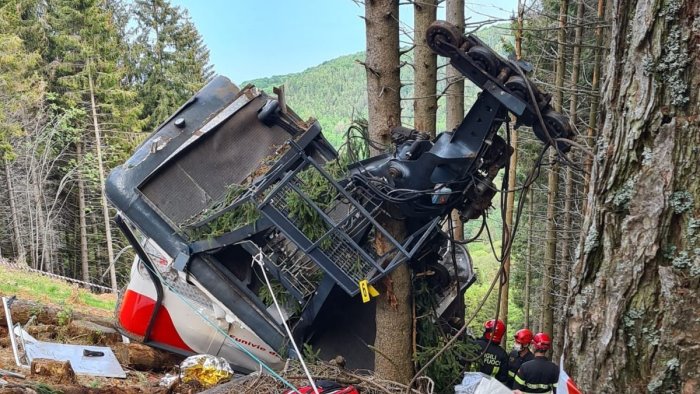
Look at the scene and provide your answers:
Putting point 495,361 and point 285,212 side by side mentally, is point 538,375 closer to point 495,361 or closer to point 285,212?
point 495,361

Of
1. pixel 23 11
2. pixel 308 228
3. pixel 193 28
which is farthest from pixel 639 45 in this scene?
pixel 193 28

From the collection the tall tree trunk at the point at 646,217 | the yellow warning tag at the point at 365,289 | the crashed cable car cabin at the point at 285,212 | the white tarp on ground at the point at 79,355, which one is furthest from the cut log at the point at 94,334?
the tall tree trunk at the point at 646,217

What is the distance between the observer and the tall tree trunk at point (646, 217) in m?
1.82

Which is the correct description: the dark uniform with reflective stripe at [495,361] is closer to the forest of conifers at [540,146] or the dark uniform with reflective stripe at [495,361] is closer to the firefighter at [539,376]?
the firefighter at [539,376]

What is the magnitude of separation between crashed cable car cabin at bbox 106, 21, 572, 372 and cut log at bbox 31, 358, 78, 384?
114cm

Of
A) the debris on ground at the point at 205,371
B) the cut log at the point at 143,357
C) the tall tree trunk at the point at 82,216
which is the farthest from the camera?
the tall tree trunk at the point at 82,216

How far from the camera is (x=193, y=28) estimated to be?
30.6 m

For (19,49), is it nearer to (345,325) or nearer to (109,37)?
(109,37)

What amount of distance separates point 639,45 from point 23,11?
2886cm

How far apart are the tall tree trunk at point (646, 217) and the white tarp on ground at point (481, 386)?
150 cm

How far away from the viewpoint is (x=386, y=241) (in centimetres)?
449

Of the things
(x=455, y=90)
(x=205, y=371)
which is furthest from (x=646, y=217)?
(x=455, y=90)

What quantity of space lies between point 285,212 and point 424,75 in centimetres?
381

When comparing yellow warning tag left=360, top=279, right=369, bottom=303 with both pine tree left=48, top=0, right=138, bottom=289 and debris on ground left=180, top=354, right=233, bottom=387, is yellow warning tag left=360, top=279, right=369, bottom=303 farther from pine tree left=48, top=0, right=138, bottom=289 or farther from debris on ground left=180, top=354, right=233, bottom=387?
pine tree left=48, top=0, right=138, bottom=289
